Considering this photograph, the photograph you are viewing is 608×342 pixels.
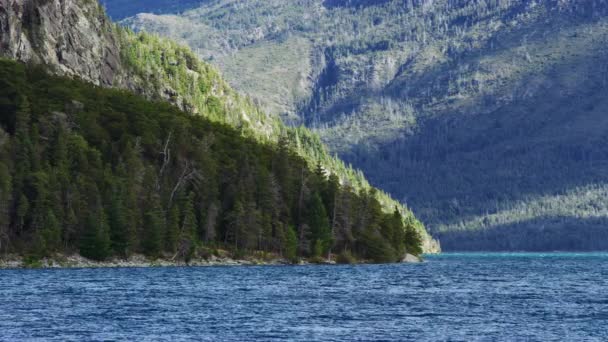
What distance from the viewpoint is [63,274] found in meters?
148

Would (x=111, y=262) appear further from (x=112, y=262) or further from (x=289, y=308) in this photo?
(x=289, y=308)

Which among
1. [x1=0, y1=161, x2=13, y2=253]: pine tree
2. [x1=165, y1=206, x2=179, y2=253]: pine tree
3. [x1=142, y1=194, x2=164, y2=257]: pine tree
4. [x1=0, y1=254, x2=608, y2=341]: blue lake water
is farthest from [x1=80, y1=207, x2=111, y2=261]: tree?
[x1=0, y1=254, x2=608, y2=341]: blue lake water

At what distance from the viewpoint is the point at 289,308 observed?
104 meters

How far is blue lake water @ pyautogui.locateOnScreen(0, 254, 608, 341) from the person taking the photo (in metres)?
83.2

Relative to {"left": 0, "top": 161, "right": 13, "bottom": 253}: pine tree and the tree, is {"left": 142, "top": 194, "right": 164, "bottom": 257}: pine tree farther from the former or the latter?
{"left": 0, "top": 161, "right": 13, "bottom": 253}: pine tree

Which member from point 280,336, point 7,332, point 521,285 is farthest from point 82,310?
point 521,285

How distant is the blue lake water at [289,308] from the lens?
273 feet

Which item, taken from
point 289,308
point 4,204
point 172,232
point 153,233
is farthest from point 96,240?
point 289,308

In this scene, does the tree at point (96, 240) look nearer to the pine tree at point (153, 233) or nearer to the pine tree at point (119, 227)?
the pine tree at point (119, 227)

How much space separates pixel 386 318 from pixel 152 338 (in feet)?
75.5

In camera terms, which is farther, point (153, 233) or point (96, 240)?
point (153, 233)

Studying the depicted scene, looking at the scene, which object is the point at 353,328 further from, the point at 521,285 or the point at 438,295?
the point at 521,285

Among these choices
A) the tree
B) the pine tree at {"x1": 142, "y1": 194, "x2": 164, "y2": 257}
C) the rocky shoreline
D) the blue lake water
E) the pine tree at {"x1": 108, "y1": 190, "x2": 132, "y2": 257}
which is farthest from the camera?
the pine tree at {"x1": 142, "y1": 194, "x2": 164, "y2": 257}

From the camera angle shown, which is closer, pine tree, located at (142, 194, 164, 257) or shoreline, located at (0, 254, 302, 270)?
shoreline, located at (0, 254, 302, 270)
